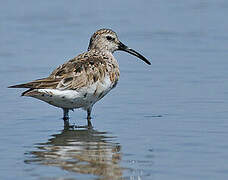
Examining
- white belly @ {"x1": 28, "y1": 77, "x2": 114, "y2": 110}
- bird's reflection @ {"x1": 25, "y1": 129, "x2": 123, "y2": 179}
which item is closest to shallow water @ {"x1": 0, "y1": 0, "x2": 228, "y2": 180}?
bird's reflection @ {"x1": 25, "y1": 129, "x2": 123, "y2": 179}

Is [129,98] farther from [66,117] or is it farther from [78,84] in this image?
[78,84]

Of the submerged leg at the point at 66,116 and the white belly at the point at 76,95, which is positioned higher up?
the white belly at the point at 76,95

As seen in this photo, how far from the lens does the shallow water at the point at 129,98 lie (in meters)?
9.17

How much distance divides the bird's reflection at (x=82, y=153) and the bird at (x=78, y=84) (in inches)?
20.9

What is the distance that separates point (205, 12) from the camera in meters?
19.5

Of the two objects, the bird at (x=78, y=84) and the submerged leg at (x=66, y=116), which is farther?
the submerged leg at (x=66, y=116)

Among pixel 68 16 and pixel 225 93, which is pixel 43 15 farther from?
pixel 225 93

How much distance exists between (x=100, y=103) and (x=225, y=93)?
2201 mm

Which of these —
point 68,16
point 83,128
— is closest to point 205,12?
point 68,16

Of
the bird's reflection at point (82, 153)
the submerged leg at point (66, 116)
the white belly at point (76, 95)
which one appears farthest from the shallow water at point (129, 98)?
the white belly at point (76, 95)

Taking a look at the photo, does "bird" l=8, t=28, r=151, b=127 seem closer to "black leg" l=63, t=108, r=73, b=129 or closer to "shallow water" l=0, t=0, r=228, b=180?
"black leg" l=63, t=108, r=73, b=129

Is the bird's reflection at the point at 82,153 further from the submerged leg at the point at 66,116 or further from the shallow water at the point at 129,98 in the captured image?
the submerged leg at the point at 66,116

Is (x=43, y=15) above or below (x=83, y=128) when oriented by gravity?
above

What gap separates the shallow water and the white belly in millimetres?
383
